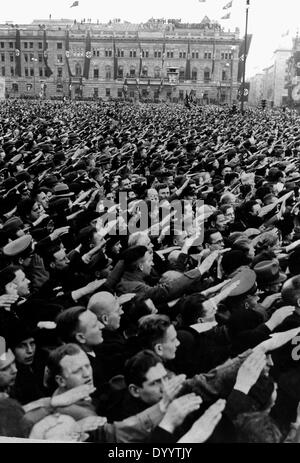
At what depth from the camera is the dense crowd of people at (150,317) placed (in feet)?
11.6

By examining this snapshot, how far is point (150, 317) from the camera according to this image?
4.18 m

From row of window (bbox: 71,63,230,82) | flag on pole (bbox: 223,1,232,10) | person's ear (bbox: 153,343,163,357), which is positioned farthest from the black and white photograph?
row of window (bbox: 71,63,230,82)

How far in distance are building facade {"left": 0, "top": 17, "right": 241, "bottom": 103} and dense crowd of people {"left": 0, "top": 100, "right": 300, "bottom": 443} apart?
79496mm

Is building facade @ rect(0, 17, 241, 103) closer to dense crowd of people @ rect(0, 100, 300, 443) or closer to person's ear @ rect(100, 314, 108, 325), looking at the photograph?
dense crowd of people @ rect(0, 100, 300, 443)

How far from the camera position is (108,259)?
622 centimetres

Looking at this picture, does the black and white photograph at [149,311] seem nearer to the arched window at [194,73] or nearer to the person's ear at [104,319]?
the person's ear at [104,319]

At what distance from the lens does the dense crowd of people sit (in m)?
3.53

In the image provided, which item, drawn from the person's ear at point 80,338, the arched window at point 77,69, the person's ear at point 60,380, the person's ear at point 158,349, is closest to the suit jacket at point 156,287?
the person's ear at point 80,338

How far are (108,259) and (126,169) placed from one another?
5.96 metres

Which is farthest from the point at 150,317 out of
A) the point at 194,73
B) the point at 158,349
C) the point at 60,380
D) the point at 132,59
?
the point at 132,59

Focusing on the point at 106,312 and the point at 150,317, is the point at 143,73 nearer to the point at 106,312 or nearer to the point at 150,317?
the point at 106,312

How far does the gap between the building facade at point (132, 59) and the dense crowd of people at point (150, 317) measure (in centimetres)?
7950

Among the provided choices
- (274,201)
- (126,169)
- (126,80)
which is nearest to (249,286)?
(274,201)

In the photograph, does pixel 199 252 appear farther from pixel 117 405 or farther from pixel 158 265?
pixel 117 405
